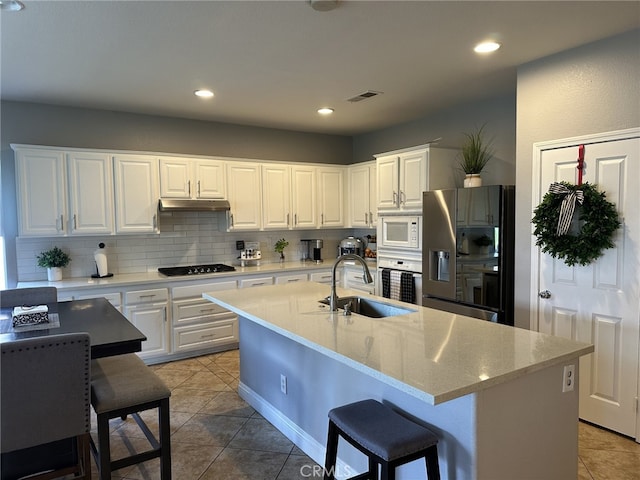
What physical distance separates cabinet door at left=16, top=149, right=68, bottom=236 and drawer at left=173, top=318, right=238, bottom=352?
5.09 feet

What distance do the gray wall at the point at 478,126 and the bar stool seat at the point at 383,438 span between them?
315 centimetres

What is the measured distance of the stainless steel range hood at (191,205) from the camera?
15.0 feet

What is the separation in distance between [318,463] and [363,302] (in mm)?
1081

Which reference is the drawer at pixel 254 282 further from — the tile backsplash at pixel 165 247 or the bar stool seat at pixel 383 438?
the bar stool seat at pixel 383 438

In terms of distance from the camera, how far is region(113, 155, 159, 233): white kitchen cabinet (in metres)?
4.40

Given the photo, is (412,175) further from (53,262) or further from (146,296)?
(53,262)

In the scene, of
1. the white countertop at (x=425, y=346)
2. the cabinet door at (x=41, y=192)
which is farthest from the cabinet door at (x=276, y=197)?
the white countertop at (x=425, y=346)

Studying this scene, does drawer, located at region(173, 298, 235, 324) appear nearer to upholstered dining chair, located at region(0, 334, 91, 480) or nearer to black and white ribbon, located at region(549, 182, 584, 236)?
upholstered dining chair, located at region(0, 334, 91, 480)

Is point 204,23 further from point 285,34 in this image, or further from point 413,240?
point 413,240

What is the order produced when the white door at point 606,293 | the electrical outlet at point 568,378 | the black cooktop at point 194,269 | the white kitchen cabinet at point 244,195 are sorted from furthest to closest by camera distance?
the white kitchen cabinet at point 244,195 → the black cooktop at point 194,269 → the white door at point 606,293 → the electrical outlet at point 568,378

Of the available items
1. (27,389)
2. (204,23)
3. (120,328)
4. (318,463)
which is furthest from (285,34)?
(318,463)

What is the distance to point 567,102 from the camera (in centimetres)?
311

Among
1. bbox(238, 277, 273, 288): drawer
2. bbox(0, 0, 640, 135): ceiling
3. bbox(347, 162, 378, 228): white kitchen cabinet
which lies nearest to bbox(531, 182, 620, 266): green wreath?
bbox(0, 0, 640, 135): ceiling

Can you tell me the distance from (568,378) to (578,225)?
145 cm
